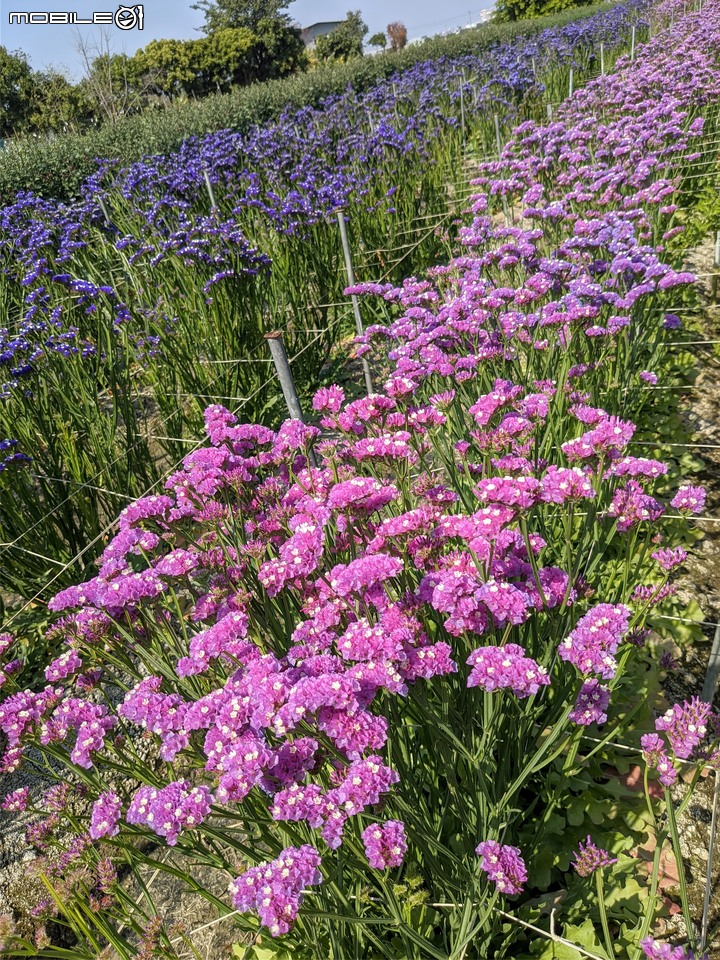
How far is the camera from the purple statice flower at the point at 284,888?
1049 millimetres

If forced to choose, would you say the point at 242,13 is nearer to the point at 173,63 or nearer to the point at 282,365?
the point at 173,63

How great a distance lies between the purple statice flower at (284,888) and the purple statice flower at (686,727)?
758 mm

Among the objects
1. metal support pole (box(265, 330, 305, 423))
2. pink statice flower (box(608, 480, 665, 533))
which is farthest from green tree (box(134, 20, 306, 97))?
pink statice flower (box(608, 480, 665, 533))

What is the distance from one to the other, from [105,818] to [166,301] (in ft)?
12.8

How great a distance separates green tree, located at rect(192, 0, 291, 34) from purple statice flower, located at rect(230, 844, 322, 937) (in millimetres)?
47629

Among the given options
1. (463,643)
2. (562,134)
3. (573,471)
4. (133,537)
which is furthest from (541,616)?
(562,134)

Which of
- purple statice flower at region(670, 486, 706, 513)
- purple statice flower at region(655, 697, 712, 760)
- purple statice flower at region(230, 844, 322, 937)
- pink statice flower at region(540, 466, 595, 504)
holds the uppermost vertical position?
pink statice flower at region(540, 466, 595, 504)

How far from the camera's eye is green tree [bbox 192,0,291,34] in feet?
128

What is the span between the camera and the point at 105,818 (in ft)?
4.55

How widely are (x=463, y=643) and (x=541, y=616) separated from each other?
41 centimetres

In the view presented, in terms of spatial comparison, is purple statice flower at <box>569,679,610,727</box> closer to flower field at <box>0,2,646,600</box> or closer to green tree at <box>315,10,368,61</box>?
flower field at <box>0,2,646,600</box>

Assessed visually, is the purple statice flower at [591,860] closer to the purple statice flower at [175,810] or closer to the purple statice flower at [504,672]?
the purple statice flower at [504,672]

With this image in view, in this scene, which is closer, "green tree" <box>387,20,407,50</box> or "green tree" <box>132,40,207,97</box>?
"green tree" <box>132,40,207,97</box>

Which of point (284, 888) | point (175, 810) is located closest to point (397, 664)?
point (284, 888)
